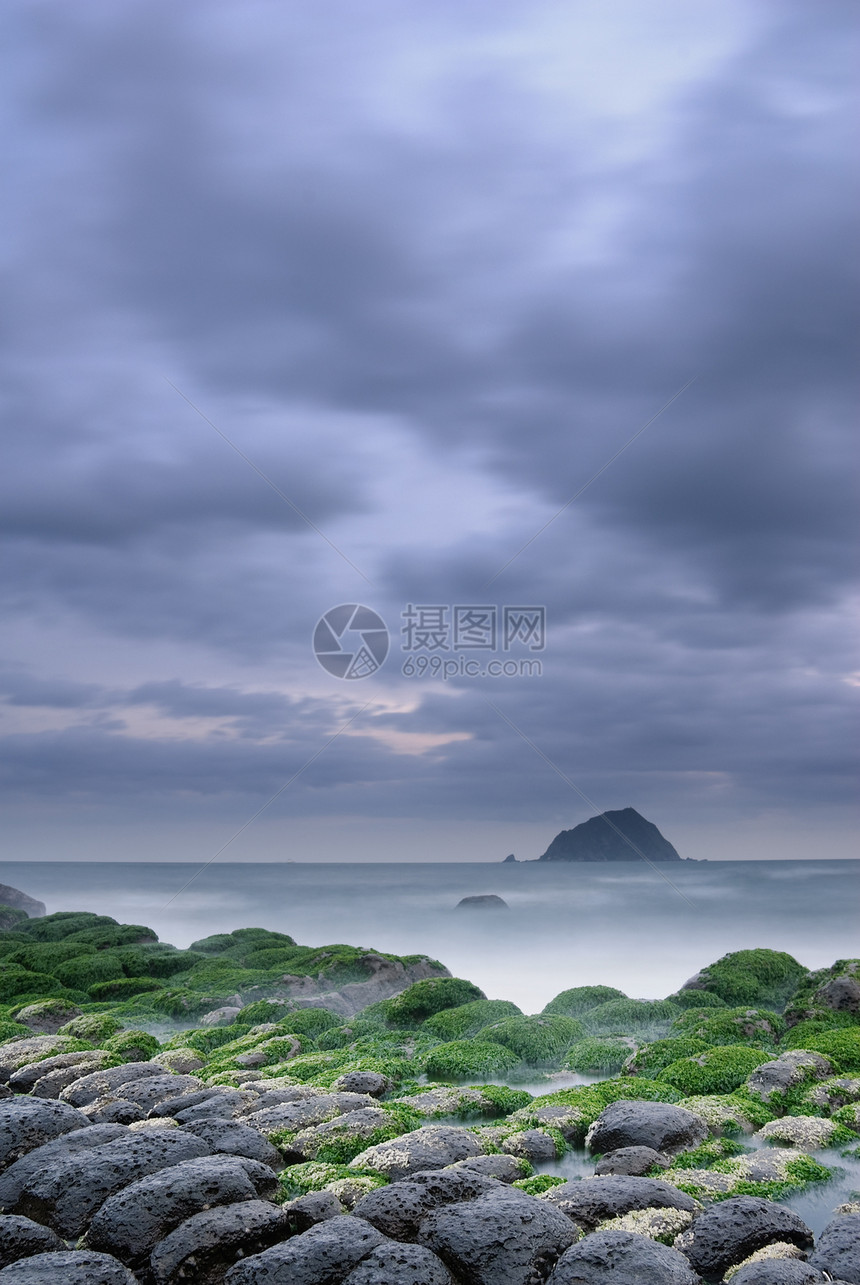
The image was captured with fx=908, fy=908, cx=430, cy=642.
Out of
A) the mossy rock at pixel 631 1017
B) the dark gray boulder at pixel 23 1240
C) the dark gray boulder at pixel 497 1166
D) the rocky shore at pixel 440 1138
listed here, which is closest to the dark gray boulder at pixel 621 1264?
the rocky shore at pixel 440 1138

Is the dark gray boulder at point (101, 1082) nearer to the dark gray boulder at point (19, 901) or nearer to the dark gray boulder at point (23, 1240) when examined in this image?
the dark gray boulder at point (23, 1240)

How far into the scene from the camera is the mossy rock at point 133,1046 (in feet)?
40.8

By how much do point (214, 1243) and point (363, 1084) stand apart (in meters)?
4.10

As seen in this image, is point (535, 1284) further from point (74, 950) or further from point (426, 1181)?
point (74, 950)

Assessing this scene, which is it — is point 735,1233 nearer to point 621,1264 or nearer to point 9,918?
point 621,1264

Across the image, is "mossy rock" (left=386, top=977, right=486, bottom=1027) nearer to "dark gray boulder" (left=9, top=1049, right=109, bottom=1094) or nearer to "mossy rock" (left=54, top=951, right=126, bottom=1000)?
"dark gray boulder" (left=9, top=1049, right=109, bottom=1094)

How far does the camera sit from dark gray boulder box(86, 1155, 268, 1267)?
20.2ft

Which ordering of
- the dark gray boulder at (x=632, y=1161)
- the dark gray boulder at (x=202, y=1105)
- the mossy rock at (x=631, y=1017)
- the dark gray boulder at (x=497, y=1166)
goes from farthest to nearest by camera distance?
the mossy rock at (x=631, y=1017) < the dark gray boulder at (x=202, y=1105) < the dark gray boulder at (x=632, y=1161) < the dark gray boulder at (x=497, y=1166)

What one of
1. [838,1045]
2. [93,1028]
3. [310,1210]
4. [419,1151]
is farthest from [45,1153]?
[838,1045]

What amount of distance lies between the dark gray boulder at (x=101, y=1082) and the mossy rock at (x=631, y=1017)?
21.3 ft

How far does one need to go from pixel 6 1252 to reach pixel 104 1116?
114 inches

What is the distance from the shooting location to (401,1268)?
17.9ft

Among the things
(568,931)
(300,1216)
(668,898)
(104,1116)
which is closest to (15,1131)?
(104,1116)

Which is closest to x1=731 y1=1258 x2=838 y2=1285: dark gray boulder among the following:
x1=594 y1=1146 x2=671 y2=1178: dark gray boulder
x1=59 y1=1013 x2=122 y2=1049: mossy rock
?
x1=594 y1=1146 x2=671 y2=1178: dark gray boulder
